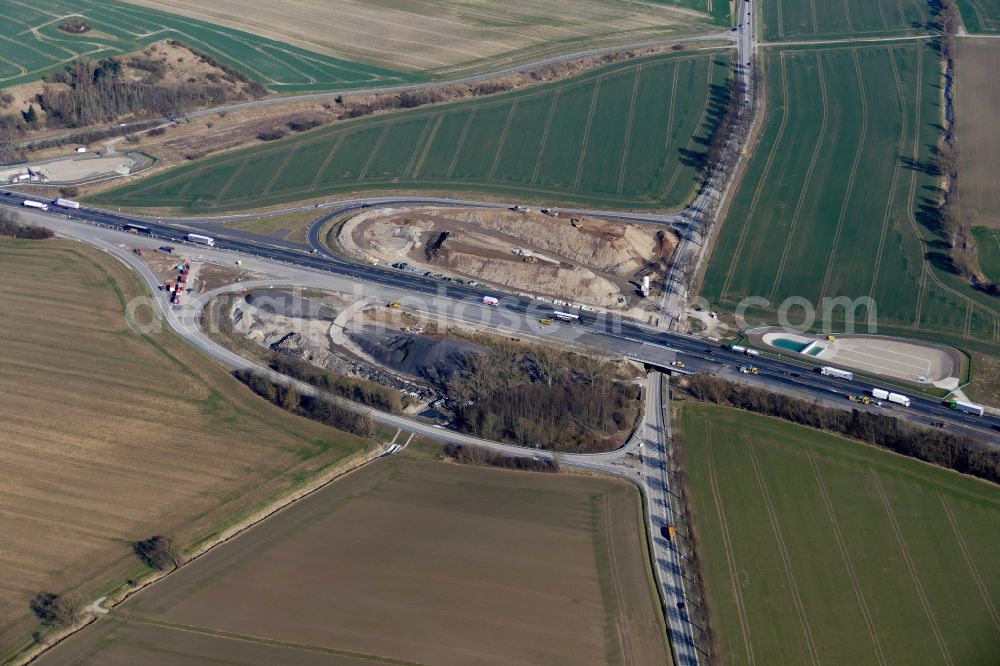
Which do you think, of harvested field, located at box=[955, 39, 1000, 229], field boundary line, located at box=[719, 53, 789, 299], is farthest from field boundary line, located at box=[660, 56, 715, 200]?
harvested field, located at box=[955, 39, 1000, 229]

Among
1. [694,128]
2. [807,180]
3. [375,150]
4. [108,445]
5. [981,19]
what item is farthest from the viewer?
[981,19]

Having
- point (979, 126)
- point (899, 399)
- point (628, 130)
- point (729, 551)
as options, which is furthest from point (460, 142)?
point (729, 551)

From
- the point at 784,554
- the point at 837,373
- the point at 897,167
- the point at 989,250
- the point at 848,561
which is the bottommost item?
the point at 784,554

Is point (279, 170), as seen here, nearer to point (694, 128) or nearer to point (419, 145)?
point (419, 145)

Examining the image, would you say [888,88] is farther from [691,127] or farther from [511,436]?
[511,436]

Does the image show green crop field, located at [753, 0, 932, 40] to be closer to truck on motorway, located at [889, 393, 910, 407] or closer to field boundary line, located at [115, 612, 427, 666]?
truck on motorway, located at [889, 393, 910, 407]

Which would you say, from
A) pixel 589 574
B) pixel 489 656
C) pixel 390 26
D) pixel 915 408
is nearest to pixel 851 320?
pixel 915 408
